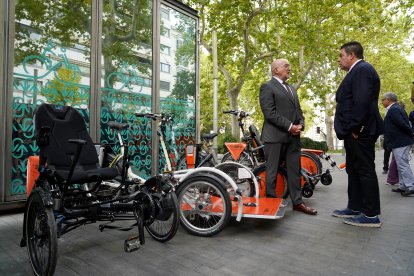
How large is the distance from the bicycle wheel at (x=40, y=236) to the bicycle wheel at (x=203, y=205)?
4.79ft

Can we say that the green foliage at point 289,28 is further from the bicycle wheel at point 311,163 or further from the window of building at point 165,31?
the bicycle wheel at point 311,163

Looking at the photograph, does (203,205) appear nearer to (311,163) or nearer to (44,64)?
(44,64)

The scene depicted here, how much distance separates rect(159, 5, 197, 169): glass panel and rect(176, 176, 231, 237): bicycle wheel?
337cm

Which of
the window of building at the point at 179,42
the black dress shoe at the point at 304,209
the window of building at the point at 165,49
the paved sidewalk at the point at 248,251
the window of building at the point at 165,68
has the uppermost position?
the window of building at the point at 179,42

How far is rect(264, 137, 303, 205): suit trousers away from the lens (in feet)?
14.9

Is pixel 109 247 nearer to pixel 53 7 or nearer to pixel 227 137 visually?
pixel 53 7

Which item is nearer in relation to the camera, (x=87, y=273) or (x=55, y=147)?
(x=87, y=273)

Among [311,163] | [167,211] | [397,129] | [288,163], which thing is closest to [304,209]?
[288,163]

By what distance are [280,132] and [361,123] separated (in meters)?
1.04

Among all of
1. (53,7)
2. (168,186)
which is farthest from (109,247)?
(53,7)

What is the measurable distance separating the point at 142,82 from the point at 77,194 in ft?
12.9

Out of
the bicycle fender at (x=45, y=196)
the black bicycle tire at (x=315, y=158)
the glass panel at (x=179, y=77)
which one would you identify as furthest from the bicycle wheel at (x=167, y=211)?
the black bicycle tire at (x=315, y=158)

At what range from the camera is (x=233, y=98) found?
19.6m

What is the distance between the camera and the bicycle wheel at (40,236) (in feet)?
7.80
